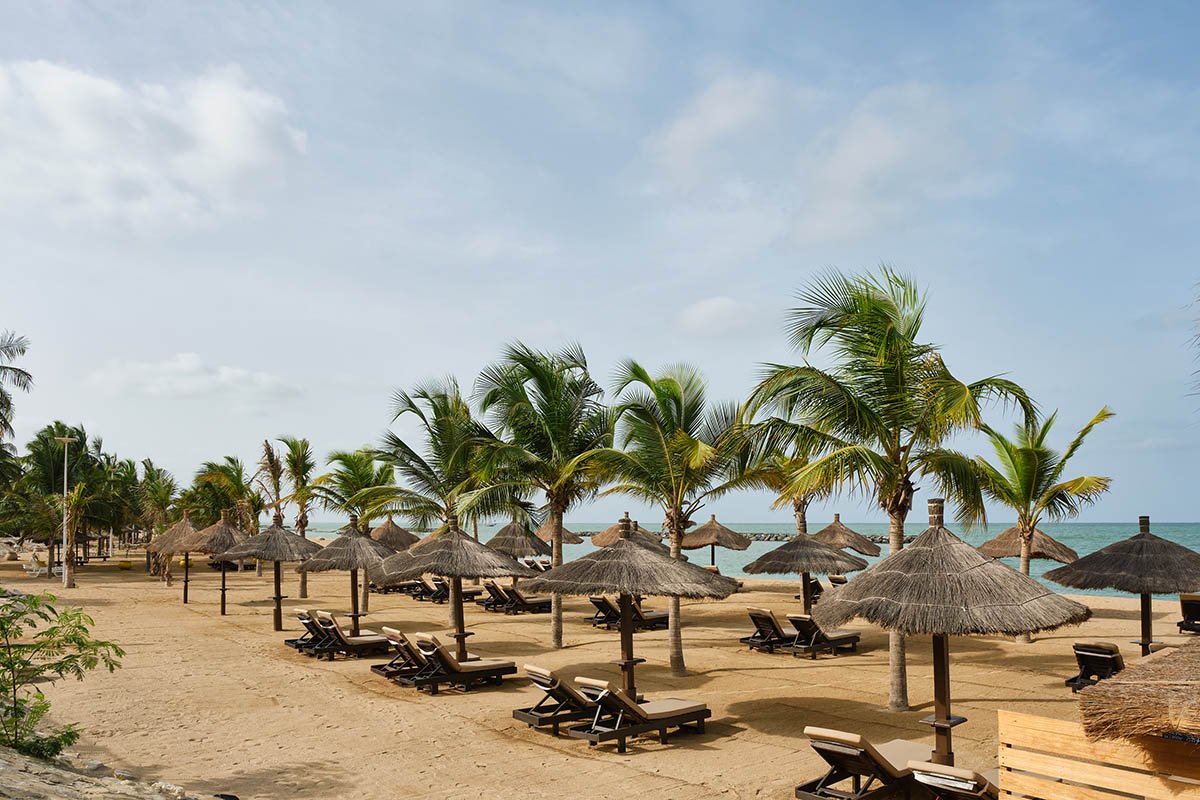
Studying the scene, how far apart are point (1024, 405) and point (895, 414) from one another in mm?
1586

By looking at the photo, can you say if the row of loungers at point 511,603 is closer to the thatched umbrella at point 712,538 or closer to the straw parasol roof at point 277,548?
the straw parasol roof at point 277,548

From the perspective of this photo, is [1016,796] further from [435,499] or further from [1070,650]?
[435,499]

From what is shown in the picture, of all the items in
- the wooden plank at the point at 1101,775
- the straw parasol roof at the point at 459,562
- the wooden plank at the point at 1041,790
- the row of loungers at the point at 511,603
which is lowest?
the row of loungers at the point at 511,603

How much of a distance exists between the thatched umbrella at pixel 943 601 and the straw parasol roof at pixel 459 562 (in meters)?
6.04

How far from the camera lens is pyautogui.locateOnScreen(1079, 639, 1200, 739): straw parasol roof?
186 inches

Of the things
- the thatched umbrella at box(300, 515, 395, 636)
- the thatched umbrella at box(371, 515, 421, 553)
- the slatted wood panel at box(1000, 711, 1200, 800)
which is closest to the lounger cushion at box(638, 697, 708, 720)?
the slatted wood panel at box(1000, 711, 1200, 800)

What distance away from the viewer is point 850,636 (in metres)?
14.7

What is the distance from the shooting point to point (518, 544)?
25.0 meters

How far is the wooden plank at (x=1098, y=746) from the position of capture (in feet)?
16.7

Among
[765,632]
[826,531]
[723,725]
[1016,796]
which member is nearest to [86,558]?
[826,531]

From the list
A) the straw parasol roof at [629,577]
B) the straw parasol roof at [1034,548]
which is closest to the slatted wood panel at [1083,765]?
the straw parasol roof at [629,577]

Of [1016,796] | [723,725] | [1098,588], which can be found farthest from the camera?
[1098,588]

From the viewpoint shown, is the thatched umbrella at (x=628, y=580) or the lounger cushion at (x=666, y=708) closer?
the lounger cushion at (x=666, y=708)

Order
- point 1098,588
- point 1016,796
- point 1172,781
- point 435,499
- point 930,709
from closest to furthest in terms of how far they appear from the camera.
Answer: point 1172,781
point 1016,796
point 930,709
point 1098,588
point 435,499
